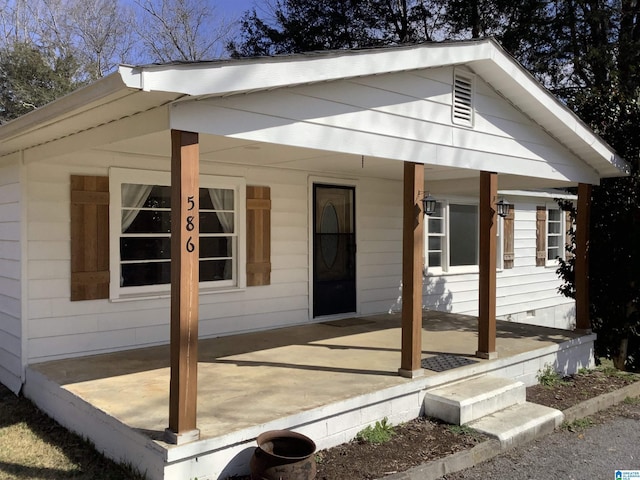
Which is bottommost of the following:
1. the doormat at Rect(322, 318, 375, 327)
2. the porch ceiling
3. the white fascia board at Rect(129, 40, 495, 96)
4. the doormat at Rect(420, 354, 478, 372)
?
the doormat at Rect(420, 354, 478, 372)

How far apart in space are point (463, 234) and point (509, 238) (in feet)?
4.47

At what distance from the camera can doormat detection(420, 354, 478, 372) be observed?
5.25 m

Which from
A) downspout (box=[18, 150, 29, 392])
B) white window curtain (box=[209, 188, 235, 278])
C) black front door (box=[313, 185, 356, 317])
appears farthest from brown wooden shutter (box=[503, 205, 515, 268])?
downspout (box=[18, 150, 29, 392])

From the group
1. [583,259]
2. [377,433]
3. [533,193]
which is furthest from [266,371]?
[533,193]

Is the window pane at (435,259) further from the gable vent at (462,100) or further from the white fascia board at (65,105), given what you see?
the white fascia board at (65,105)

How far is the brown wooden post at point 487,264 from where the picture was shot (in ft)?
18.6

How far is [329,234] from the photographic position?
7.75 meters

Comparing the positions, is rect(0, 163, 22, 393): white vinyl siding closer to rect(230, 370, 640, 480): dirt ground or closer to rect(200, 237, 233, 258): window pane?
rect(200, 237, 233, 258): window pane

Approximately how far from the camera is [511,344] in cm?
636

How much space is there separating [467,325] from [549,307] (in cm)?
565

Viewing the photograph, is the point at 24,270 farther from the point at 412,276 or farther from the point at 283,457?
the point at 412,276

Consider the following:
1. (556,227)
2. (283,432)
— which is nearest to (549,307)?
(556,227)

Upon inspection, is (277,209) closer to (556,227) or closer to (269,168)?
(269,168)

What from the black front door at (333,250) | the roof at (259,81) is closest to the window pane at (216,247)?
the black front door at (333,250)
